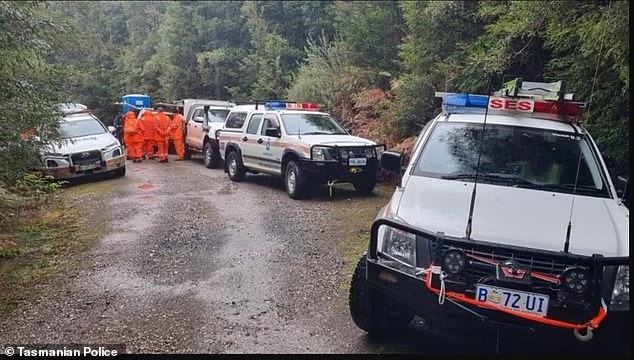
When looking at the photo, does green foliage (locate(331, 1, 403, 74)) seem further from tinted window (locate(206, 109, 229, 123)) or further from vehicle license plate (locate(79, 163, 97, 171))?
vehicle license plate (locate(79, 163, 97, 171))

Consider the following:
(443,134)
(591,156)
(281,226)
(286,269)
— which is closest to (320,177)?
(281,226)

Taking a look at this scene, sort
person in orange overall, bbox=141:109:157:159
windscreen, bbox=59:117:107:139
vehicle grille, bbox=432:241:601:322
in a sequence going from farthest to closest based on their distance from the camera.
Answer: person in orange overall, bbox=141:109:157:159
windscreen, bbox=59:117:107:139
vehicle grille, bbox=432:241:601:322

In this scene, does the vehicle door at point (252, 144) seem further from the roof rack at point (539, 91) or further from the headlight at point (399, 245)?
the headlight at point (399, 245)

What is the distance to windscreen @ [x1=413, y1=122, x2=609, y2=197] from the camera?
4195mm

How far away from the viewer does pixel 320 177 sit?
9789 mm

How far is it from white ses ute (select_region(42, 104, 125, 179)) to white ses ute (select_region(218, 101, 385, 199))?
115 inches

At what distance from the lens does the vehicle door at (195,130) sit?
16.5 metres

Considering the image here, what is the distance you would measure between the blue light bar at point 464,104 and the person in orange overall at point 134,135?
12842 mm

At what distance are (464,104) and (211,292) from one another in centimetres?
310

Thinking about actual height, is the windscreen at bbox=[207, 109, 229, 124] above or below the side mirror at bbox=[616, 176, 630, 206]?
above

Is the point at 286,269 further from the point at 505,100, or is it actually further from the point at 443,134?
the point at 505,100

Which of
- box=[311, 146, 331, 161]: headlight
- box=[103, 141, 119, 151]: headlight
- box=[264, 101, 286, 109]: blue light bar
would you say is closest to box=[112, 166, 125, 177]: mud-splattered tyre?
box=[103, 141, 119, 151]: headlight

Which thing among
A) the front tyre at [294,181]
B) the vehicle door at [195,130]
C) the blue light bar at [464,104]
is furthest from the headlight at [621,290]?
the vehicle door at [195,130]

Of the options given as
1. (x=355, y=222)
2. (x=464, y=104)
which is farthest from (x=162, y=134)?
(x=464, y=104)
